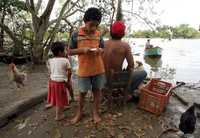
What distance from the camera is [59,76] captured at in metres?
4.46

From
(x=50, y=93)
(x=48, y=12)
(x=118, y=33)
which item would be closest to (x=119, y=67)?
(x=118, y=33)

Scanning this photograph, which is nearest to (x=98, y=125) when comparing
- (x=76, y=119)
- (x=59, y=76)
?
(x=76, y=119)

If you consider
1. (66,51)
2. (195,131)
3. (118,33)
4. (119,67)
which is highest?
(118,33)

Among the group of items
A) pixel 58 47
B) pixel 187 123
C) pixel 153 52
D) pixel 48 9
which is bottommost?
pixel 153 52

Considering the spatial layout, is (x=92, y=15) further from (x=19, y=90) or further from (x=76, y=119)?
(x=19, y=90)

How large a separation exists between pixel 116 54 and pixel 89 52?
2.49ft

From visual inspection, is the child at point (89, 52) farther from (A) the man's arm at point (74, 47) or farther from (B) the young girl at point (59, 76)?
(B) the young girl at point (59, 76)

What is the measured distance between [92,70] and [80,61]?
226 mm

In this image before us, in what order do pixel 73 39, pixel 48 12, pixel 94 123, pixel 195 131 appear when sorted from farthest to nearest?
1. pixel 48 12
2. pixel 195 131
3. pixel 94 123
4. pixel 73 39

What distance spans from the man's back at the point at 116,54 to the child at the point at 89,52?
0.42 metres

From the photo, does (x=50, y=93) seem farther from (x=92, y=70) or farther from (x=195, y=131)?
(x=195, y=131)

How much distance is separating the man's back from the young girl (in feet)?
2.25

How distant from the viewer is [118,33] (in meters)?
4.54

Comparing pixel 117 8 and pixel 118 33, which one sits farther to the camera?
pixel 117 8
